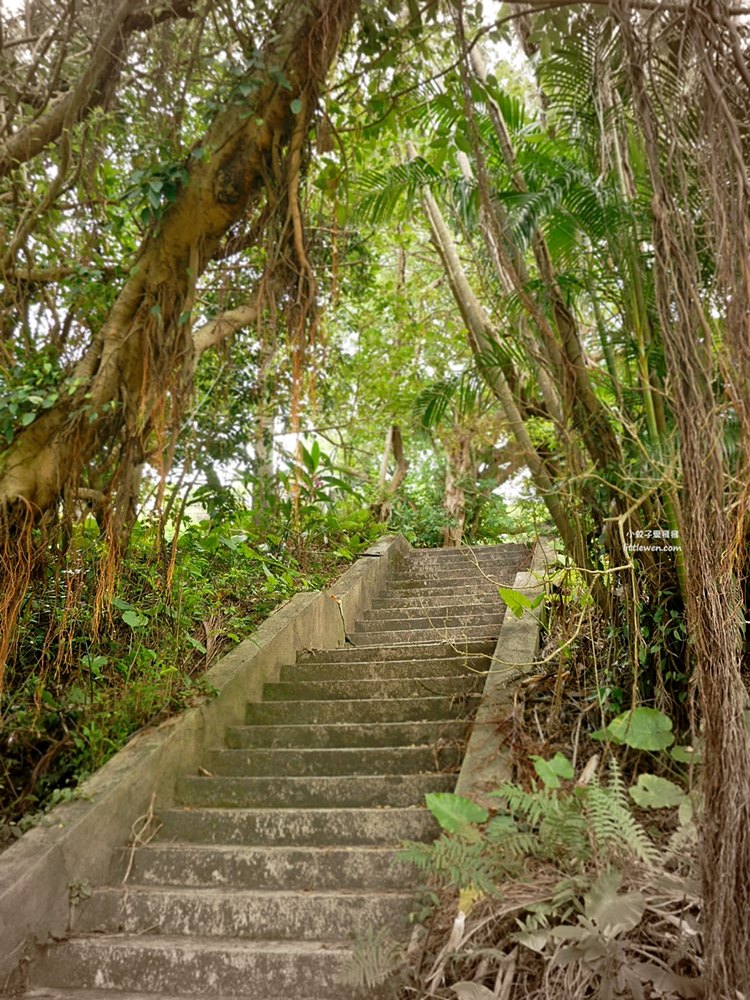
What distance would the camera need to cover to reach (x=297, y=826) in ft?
12.3

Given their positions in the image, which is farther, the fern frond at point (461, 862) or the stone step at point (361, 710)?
the stone step at point (361, 710)

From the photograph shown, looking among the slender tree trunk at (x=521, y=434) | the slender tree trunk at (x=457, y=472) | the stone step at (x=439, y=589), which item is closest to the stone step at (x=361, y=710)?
the slender tree trunk at (x=521, y=434)

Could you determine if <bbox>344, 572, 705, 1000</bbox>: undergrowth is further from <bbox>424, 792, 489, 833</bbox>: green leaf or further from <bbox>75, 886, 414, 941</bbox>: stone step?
<bbox>75, 886, 414, 941</bbox>: stone step

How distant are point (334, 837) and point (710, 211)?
305cm

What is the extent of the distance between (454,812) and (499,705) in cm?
141

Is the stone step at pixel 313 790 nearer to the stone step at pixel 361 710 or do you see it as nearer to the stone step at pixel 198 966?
the stone step at pixel 361 710

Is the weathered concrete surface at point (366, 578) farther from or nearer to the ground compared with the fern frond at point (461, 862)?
farther from the ground

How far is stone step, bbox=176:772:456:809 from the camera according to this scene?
12.7 ft

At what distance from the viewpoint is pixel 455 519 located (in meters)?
11.5

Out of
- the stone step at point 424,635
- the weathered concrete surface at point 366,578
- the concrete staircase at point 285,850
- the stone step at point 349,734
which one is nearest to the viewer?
the concrete staircase at point 285,850

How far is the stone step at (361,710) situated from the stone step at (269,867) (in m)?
1.28

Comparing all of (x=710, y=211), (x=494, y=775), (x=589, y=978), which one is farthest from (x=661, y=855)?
(x=710, y=211)

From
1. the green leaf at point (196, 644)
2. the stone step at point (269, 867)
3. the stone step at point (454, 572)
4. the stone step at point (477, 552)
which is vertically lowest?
the stone step at point (269, 867)

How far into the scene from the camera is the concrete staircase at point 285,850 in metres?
3.04
